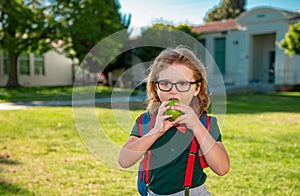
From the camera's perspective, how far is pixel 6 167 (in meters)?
3.83

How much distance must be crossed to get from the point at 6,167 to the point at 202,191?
9.75 ft

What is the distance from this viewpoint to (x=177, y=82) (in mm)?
1244

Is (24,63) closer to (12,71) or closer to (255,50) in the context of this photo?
(12,71)

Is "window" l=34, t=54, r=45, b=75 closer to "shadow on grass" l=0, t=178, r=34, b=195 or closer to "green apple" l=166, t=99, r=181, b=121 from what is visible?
"shadow on grass" l=0, t=178, r=34, b=195

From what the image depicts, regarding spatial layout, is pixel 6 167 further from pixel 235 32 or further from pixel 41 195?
pixel 235 32

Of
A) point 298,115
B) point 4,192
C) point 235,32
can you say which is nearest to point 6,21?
point 235,32

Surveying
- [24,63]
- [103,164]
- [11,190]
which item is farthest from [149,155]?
[24,63]

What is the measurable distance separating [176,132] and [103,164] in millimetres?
2903

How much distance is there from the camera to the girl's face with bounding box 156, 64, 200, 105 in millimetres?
1233

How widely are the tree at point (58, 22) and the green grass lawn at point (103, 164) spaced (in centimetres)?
1378

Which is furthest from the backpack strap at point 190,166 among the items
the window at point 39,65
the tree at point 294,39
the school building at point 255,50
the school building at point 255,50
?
the window at point 39,65

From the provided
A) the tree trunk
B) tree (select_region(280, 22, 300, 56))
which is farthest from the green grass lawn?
the tree trunk

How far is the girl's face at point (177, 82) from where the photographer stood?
4.05 feet

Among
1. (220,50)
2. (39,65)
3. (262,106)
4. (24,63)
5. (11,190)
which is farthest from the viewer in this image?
(39,65)
